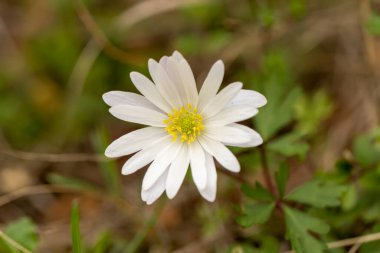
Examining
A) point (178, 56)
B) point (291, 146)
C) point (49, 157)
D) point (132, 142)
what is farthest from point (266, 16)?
point (49, 157)

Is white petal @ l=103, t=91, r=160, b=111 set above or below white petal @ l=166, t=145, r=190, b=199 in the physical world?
above

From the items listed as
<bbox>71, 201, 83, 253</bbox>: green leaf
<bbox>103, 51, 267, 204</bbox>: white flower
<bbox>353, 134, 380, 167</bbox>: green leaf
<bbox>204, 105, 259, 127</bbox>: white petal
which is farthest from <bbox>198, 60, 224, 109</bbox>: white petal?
<bbox>353, 134, 380, 167</bbox>: green leaf

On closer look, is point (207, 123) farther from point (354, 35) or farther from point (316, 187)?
point (354, 35)

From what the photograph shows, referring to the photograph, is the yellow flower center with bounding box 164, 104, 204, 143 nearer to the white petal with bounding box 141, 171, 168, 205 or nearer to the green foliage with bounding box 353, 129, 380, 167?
the white petal with bounding box 141, 171, 168, 205

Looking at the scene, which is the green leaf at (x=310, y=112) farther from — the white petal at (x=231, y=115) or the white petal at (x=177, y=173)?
the white petal at (x=177, y=173)

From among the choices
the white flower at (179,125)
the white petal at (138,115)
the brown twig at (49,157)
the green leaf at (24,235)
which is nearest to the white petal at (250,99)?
the white flower at (179,125)

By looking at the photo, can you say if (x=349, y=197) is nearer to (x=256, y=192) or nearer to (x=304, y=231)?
(x=304, y=231)
